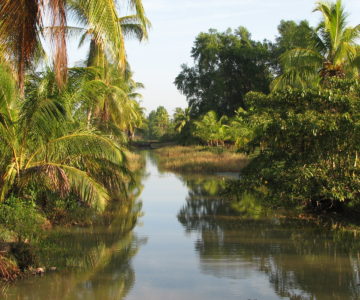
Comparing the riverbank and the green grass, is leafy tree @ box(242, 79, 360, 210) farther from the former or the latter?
the green grass

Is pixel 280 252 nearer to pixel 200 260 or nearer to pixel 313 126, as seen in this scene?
pixel 200 260

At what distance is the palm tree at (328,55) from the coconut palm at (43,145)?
8.25 m

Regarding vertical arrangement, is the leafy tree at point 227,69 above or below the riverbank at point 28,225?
above

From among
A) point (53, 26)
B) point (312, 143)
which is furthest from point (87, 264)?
point (312, 143)

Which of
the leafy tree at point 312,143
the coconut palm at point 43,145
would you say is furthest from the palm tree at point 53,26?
the leafy tree at point 312,143

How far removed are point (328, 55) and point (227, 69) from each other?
3105 cm

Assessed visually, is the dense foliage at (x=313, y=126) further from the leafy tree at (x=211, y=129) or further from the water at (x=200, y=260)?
the leafy tree at (x=211, y=129)

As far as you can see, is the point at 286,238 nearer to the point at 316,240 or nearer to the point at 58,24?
the point at 316,240

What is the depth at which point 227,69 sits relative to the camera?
47.5 m

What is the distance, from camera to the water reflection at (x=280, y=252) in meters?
8.14

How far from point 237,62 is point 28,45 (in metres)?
40.7

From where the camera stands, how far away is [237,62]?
47.0m

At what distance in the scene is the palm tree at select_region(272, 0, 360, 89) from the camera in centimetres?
1622

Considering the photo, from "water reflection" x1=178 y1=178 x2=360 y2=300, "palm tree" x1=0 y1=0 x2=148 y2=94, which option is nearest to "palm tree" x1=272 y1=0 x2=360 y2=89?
"water reflection" x1=178 y1=178 x2=360 y2=300
